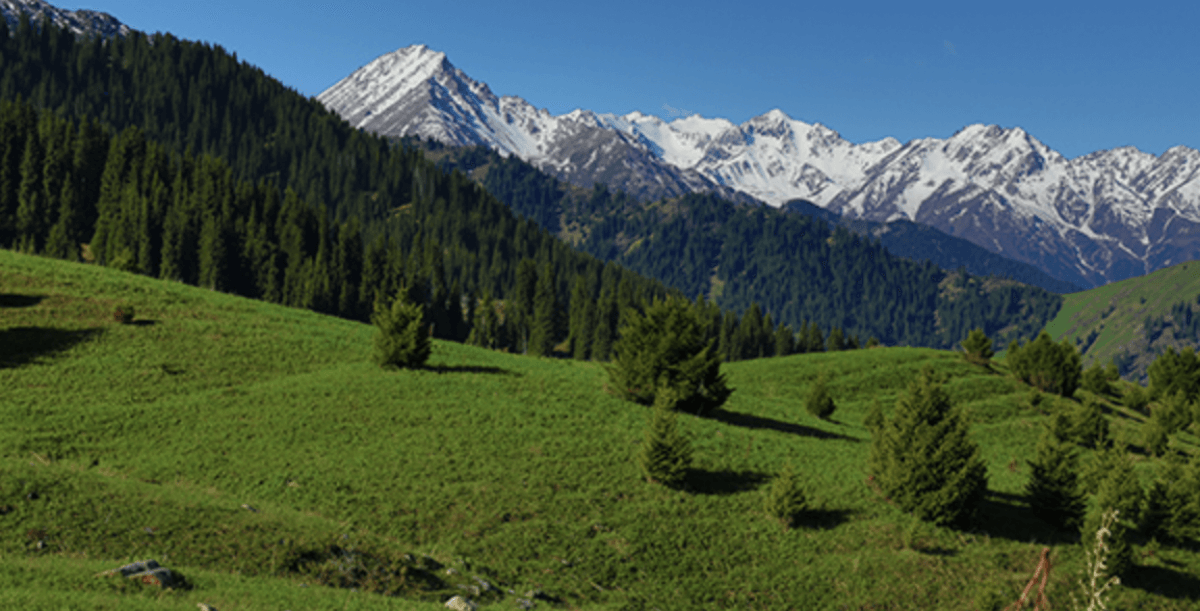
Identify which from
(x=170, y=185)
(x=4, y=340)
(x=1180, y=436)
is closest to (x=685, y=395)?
(x=4, y=340)

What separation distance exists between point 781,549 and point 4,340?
48316mm

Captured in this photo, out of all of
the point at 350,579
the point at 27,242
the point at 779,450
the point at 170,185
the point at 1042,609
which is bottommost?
the point at 350,579

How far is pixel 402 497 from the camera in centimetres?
3053

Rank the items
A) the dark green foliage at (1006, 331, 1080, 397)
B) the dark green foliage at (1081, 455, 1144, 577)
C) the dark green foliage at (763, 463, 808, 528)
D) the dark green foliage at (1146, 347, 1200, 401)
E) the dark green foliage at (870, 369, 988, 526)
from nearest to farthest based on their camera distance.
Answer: the dark green foliage at (763, 463, 808, 528) < the dark green foliage at (1081, 455, 1144, 577) < the dark green foliage at (870, 369, 988, 526) < the dark green foliage at (1006, 331, 1080, 397) < the dark green foliage at (1146, 347, 1200, 401)

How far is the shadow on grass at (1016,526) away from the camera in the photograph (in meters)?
34.6

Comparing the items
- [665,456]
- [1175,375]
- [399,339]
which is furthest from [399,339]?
[1175,375]

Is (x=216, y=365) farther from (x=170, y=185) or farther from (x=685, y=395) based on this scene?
(x=170, y=185)

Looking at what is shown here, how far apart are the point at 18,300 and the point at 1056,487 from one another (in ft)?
223

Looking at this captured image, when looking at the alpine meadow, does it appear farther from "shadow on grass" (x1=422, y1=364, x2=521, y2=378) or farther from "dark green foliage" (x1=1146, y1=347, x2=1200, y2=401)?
"dark green foliage" (x1=1146, y1=347, x2=1200, y2=401)

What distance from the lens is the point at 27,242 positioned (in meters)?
118

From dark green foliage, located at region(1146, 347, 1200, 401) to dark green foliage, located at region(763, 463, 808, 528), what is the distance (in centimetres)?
7543

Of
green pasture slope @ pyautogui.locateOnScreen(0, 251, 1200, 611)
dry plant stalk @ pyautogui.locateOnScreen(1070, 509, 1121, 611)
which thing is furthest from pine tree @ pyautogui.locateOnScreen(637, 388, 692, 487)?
dry plant stalk @ pyautogui.locateOnScreen(1070, 509, 1121, 611)

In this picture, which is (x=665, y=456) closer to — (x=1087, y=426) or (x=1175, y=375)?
(x=1087, y=426)

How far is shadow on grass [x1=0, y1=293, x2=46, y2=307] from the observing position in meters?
50.4
